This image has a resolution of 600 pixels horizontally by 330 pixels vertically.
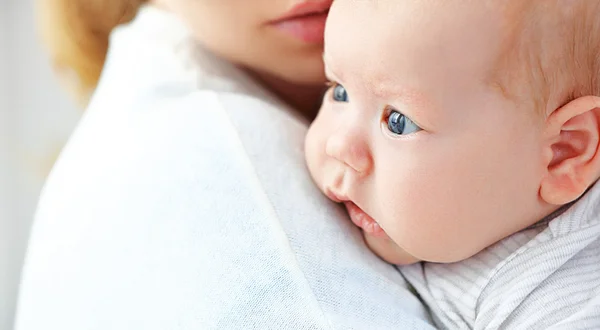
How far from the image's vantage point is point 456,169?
67cm

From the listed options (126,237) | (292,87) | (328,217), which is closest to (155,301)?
(126,237)

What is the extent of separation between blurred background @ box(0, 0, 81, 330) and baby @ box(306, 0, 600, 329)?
1.32 meters

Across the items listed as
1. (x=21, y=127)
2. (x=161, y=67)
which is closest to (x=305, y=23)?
(x=161, y=67)

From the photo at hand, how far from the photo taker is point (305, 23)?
0.90 m

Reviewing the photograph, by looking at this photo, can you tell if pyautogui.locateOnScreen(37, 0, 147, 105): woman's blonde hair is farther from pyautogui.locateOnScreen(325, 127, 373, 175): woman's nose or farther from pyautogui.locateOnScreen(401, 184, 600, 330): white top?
pyautogui.locateOnScreen(401, 184, 600, 330): white top

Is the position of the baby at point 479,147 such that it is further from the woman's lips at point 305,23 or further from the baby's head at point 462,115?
the woman's lips at point 305,23

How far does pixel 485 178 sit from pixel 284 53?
1.23 feet

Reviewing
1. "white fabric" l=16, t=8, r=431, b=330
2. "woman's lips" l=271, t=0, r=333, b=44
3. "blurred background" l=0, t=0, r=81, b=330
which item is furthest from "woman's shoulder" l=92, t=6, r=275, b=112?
"blurred background" l=0, t=0, r=81, b=330

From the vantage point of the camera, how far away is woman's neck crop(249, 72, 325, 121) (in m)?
1.09

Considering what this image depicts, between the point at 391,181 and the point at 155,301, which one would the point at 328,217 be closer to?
the point at 391,181

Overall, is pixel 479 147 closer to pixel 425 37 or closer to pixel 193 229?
pixel 425 37

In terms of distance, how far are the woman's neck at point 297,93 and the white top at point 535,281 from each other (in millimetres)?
429

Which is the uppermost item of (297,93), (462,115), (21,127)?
(462,115)

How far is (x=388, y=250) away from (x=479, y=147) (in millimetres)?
172
